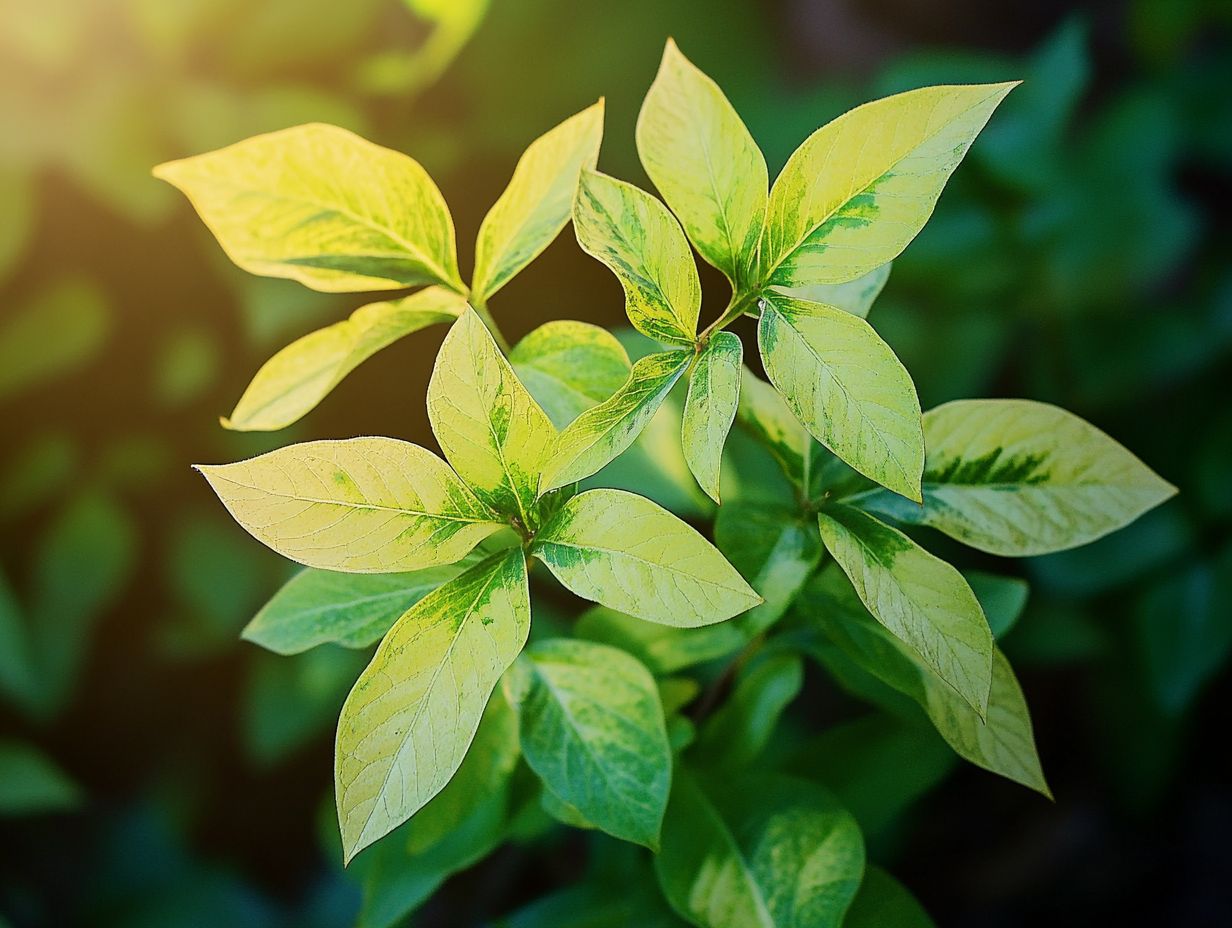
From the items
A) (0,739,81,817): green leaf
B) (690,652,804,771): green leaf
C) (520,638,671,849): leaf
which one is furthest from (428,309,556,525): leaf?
(0,739,81,817): green leaf

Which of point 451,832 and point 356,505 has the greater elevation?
point 356,505

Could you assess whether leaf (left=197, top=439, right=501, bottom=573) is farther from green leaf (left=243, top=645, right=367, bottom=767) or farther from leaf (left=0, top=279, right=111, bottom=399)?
leaf (left=0, top=279, right=111, bottom=399)

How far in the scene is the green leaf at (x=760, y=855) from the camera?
18.3 inches

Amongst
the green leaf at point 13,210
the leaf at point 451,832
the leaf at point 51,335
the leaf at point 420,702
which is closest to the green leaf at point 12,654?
the leaf at point 51,335

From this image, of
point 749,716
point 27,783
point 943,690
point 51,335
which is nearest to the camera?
point 943,690

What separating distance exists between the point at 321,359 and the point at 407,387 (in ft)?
2.05

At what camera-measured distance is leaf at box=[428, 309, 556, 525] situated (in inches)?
13.6

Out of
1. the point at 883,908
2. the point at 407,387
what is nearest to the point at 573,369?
the point at 883,908

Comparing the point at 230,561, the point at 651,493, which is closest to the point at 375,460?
the point at 651,493

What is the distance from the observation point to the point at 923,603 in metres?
0.36

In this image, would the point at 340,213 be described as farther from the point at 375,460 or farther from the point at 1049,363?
the point at 1049,363

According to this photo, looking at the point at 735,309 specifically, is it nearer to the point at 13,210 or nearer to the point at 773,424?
the point at 773,424

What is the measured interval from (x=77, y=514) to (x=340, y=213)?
874mm

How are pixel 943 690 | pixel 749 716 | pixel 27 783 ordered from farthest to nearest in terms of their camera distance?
1. pixel 27 783
2. pixel 749 716
3. pixel 943 690
